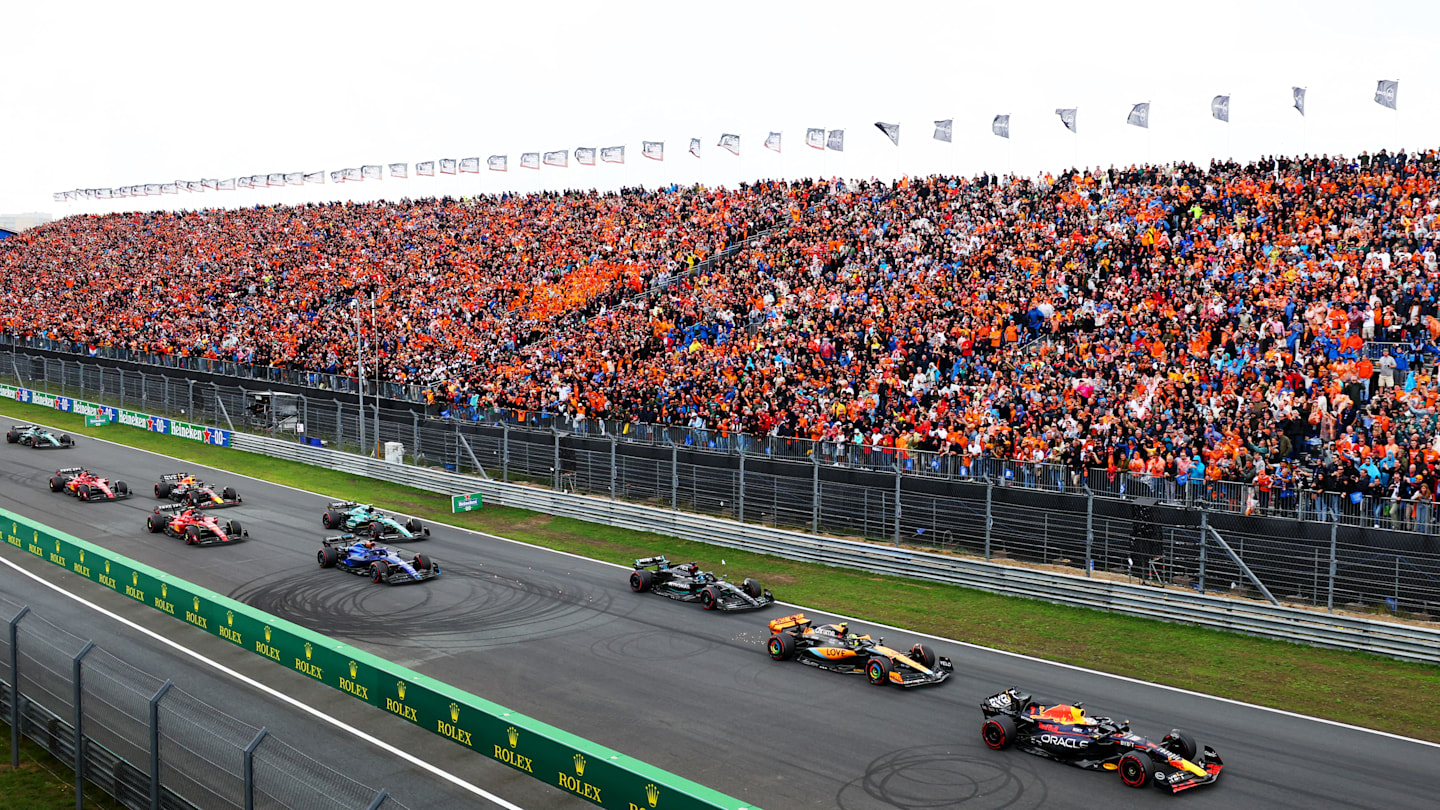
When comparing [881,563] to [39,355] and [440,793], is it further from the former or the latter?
[39,355]

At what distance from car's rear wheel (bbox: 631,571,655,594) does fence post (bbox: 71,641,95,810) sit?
37.4 ft

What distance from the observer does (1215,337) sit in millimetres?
26297

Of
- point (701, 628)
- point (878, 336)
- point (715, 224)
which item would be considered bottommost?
point (701, 628)

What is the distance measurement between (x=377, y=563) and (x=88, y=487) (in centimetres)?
1498

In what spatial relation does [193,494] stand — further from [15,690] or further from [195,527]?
[15,690]

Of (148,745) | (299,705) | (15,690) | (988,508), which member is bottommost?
(299,705)

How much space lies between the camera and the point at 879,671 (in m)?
17.0

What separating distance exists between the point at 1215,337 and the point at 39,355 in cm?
5970

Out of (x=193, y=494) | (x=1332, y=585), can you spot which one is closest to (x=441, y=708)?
(x=1332, y=585)

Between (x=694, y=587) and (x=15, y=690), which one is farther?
(x=694, y=587)

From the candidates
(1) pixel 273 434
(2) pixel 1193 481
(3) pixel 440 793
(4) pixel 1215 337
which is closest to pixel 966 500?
(2) pixel 1193 481

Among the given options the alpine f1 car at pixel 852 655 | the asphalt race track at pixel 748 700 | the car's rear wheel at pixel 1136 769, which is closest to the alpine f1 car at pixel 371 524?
the asphalt race track at pixel 748 700

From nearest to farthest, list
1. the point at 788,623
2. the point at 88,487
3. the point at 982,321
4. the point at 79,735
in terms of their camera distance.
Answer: the point at 79,735 < the point at 788,623 < the point at 982,321 < the point at 88,487

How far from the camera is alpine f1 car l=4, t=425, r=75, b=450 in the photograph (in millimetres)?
42688
